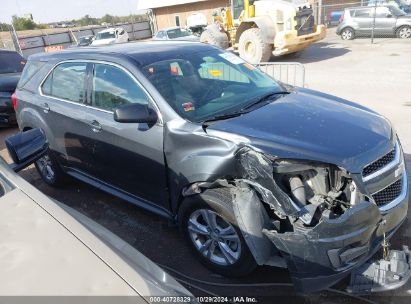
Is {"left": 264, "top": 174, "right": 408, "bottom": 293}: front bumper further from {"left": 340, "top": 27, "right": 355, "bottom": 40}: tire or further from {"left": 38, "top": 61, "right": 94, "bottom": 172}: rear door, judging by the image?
{"left": 340, "top": 27, "right": 355, "bottom": 40}: tire

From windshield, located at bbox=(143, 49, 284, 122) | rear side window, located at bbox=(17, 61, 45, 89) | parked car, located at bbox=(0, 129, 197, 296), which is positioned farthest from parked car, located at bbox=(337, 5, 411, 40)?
parked car, located at bbox=(0, 129, 197, 296)

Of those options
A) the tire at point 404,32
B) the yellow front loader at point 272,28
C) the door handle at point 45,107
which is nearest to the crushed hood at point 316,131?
the door handle at point 45,107

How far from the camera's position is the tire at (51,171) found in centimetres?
453

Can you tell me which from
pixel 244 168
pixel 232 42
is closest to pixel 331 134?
pixel 244 168

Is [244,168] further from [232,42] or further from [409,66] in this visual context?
[232,42]

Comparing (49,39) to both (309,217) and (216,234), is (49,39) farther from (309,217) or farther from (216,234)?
(309,217)

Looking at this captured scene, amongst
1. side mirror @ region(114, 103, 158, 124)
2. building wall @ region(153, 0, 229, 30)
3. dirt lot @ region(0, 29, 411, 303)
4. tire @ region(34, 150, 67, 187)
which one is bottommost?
dirt lot @ region(0, 29, 411, 303)

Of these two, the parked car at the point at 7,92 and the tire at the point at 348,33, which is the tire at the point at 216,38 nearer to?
the tire at the point at 348,33

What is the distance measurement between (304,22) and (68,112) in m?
11.5

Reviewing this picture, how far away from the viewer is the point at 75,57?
13.0 ft

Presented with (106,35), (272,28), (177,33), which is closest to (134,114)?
(272,28)

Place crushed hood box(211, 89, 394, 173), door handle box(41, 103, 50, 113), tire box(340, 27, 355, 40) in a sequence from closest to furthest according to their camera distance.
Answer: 1. crushed hood box(211, 89, 394, 173)
2. door handle box(41, 103, 50, 113)
3. tire box(340, 27, 355, 40)

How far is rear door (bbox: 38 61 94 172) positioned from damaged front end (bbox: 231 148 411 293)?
2011 millimetres

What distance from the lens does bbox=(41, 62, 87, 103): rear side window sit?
3.83 metres
